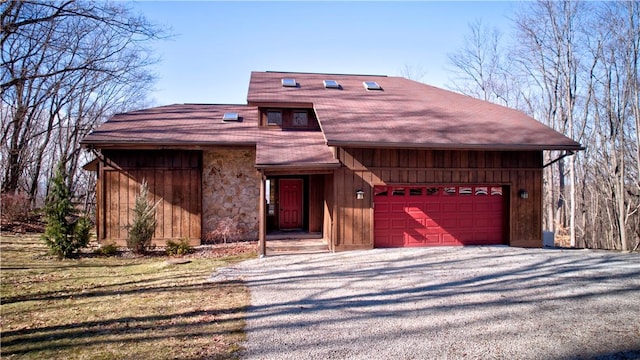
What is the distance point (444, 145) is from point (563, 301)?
536 cm

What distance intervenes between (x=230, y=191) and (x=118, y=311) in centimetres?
719

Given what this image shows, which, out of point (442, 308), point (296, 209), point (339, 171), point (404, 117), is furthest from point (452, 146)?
point (296, 209)

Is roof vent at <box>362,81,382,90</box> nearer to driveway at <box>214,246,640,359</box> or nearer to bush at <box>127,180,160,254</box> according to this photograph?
driveway at <box>214,246,640,359</box>

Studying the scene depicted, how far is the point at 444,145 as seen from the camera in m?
10.8

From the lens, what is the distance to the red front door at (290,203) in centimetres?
1430

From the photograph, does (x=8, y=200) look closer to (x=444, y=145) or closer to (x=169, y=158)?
(x=169, y=158)

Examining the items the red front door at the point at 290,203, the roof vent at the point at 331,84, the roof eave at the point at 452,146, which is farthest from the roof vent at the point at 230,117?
the roof eave at the point at 452,146

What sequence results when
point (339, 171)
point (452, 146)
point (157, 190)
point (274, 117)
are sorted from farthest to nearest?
point (274, 117) → point (157, 190) → point (339, 171) → point (452, 146)

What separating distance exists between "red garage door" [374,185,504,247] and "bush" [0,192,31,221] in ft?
51.3

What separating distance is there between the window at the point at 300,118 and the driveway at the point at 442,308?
19.6ft

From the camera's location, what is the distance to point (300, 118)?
562 inches

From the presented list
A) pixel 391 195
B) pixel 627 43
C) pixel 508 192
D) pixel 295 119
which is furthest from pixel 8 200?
pixel 627 43

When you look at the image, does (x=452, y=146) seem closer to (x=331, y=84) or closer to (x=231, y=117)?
(x=331, y=84)

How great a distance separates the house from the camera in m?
11.1
